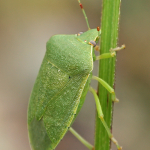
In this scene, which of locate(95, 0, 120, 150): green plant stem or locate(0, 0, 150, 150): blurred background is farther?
locate(0, 0, 150, 150): blurred background

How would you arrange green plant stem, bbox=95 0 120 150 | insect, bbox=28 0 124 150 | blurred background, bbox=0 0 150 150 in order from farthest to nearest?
blurred background, bbox=0 0 150 150 < insect, bbox=28 0 124 150 < green plant stem, bbox=95 0 120 150

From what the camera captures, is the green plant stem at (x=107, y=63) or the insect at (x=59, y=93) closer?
the green plant stem at (x=107, y=63)

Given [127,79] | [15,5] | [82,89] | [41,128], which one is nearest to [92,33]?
[82,89]

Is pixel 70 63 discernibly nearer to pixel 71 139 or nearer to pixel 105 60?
pixel 105 60

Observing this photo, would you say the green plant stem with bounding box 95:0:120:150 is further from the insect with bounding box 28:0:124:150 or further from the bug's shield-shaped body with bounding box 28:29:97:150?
the bug's shield-shaped body with bounding box 28:29:97:150

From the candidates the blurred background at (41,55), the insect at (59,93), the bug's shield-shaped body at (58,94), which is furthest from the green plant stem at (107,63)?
the blurred background at (41,55)

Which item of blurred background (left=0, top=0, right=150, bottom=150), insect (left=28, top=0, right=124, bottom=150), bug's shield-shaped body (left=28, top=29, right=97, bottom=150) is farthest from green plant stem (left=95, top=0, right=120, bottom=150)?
blurred background (left=0, top=0, right=150, bottom=150)

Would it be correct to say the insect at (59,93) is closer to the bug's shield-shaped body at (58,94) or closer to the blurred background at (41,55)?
the bug's shield-shaped body at (58,94)
